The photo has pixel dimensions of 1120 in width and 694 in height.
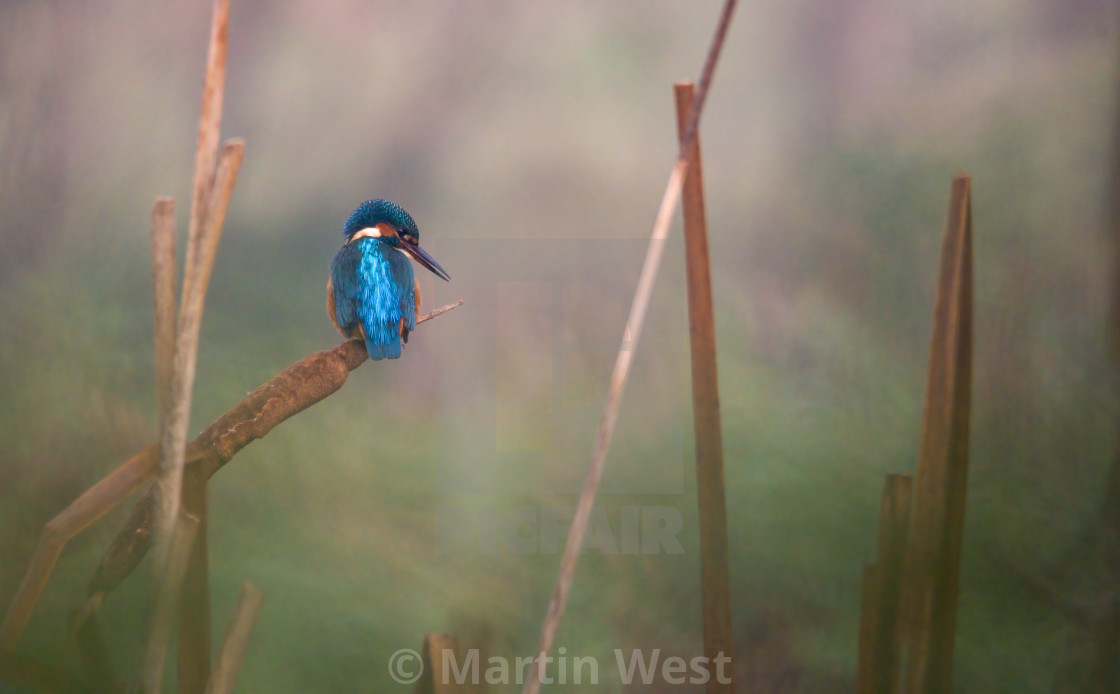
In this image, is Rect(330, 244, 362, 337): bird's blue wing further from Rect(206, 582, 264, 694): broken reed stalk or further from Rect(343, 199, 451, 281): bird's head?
Rect(206, 582, 264, 694): broken reed stalk

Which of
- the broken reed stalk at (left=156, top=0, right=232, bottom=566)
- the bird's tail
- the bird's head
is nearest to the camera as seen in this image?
the broken reed stalk at (left=156, top=0, right=232, bottom=566)

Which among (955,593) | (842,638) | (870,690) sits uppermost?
(955,593)

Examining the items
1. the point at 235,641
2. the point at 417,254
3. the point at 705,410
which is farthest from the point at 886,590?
the point at 417,254

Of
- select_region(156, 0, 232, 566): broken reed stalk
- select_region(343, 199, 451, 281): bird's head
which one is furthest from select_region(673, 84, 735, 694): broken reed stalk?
select_region(343, 199, 451, 281): bird's head

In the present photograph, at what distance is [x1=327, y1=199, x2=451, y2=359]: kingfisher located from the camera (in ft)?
4.63

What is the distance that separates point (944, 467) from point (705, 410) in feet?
0.93

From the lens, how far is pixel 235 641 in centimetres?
103

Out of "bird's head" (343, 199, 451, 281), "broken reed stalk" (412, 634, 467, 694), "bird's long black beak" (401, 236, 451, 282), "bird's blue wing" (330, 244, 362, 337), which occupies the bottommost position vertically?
"broken reed stalk" (412, 634, 467, 694)

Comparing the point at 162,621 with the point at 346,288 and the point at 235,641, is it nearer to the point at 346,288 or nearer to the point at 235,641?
the point at 235,641

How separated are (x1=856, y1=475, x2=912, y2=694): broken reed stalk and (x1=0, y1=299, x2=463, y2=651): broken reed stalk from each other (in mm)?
765

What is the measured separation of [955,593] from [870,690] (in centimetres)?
17

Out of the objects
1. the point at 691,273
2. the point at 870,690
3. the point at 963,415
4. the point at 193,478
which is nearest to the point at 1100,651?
the point at 870,690

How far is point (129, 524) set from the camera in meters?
0.91

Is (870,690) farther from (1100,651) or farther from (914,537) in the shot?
(1100,651)
